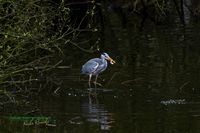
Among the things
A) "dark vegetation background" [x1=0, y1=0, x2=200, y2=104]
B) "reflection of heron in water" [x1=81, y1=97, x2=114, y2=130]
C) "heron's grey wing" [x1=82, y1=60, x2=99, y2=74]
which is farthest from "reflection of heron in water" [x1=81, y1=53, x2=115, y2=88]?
"reflection of heron in water" [x1=81, y1=97, x2=114, y2=130]

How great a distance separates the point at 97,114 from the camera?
51.0 ft

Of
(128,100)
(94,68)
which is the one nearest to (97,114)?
(128,100)

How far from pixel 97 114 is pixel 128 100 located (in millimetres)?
1440

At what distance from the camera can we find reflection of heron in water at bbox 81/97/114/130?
47.7 ft

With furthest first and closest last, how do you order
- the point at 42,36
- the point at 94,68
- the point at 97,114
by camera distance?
the point at 94,68 → the point at 42,36 → the point at 97,114

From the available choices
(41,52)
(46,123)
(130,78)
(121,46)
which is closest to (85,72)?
(130,78)

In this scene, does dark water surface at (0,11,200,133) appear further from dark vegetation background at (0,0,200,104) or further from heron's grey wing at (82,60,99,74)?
dark vegetation background at (0,0,200,104)

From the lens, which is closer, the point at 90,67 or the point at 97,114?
the point at 97,114

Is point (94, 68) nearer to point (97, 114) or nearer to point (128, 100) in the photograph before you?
point (128, 100)

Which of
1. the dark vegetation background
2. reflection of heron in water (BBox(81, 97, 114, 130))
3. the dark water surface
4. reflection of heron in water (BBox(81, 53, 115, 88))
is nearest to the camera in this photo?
the dark water surface

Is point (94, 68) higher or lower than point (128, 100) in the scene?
higher

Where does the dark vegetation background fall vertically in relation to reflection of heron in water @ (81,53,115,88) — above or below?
above

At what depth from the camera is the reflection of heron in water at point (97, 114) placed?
14.5 m

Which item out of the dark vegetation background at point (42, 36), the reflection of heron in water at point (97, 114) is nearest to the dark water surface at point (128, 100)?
the reflection of heron in water at point (97, 114)
